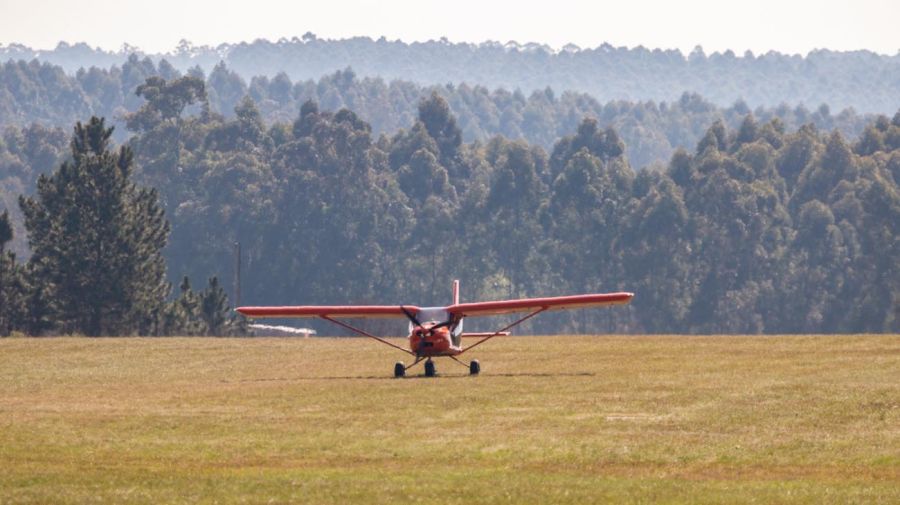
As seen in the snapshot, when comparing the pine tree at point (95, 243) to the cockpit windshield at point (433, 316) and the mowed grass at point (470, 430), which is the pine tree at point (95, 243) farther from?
the cockpit windshield at point (433, 316)

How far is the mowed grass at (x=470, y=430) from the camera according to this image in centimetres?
2389

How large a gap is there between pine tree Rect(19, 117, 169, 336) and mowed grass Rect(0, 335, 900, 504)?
146 feet

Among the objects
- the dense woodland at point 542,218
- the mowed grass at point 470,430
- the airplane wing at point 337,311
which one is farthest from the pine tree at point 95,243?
the airplane wing at point 337,311

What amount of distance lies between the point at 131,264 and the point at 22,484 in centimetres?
7037

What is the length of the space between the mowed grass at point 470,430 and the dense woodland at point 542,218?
8943 centimetres

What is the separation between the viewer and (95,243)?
93.8 meters

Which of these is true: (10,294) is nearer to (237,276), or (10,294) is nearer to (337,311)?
(237,276)

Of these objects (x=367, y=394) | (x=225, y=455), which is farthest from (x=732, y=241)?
(x=225, y=455)

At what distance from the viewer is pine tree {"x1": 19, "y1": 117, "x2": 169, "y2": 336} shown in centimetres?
9200

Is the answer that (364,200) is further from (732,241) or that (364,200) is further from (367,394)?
(367,394)

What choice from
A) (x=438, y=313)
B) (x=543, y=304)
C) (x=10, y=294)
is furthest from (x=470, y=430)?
(x=10, y=294)

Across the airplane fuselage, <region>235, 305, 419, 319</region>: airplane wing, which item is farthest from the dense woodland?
the airplane fuselage

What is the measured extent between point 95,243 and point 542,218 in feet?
243

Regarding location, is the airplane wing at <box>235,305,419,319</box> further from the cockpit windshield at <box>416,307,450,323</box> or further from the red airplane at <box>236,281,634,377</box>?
the cockpit windshield at <box>416,307,450,323</box>
